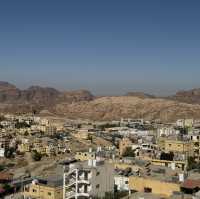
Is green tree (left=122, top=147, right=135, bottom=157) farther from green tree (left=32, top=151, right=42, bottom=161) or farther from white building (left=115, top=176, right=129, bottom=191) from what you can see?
white building (left=115, top=176, right=129, bottom=191)

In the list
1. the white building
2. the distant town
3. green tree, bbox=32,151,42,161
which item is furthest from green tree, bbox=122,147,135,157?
the white building

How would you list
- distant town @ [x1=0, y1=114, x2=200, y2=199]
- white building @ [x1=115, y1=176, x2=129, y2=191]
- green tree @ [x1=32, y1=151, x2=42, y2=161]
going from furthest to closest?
green tree @ [x1=32, y1=151, x2=42, y2=161] → white building @ [x1=115, y1=176, x2=129, y2=191] → distant town @ [x1=0, y1=114, x2=200, y2=199]

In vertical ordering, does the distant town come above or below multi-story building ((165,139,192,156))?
below

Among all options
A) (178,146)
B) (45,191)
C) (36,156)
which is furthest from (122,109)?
(45,191)

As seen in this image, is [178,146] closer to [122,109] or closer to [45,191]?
[45,191]

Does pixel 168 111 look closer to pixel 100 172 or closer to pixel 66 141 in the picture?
pixel 66 141

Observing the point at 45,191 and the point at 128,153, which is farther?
the point at 128,153

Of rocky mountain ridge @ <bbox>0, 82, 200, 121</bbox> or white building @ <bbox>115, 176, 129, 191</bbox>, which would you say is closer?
white building @ <bbox>115, 176, 129, 191</bbox>

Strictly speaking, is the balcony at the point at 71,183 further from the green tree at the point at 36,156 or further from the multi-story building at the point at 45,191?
the green tree at the point at 36,156

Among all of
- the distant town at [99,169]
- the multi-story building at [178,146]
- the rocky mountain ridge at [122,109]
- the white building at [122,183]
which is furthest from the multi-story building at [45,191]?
the rocky mountain ridge at [122,109]

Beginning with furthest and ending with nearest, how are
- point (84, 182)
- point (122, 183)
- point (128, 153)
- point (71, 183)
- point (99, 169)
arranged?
point (128, 153) < point (122, 183) < point (99, 169) < point (71, 183) < point (84, 182)

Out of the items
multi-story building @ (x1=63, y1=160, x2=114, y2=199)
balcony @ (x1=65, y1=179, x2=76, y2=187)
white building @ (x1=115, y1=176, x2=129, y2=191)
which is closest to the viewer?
multi-story building @ (x1=63, y1=160, x2=114, y2=199)
